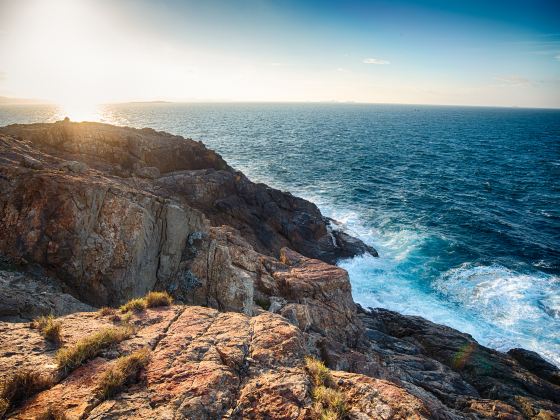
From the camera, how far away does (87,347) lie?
7516mm

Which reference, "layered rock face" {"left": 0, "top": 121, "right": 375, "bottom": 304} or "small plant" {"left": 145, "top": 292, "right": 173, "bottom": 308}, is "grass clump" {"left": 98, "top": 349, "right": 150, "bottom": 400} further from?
"layered rock face" {"left": 0, "top": 121, "right": 375, "bottom": 304}

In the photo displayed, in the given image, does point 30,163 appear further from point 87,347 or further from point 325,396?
point 325,396

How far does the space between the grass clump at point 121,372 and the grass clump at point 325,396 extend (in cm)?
425

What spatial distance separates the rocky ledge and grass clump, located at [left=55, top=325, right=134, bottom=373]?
1.6 inches

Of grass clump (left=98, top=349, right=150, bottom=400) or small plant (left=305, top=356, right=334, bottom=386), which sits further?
small plant (left=305, top=356, right=334, bottom=386)

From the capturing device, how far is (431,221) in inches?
1742

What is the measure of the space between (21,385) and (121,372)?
192 centimetres

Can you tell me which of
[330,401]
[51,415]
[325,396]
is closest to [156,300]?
[51,415]

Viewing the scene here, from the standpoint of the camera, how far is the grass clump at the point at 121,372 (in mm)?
6555

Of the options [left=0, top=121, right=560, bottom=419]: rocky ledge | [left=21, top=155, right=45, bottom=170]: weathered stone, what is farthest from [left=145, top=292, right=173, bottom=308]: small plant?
[left=21, top=155, right=45, bottom=170]: weathered stone

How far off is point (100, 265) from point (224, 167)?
105 ft

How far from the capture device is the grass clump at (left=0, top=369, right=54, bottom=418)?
20.0ft

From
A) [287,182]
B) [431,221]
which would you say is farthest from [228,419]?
[287,182]

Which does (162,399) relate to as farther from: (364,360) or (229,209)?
(229,209)
